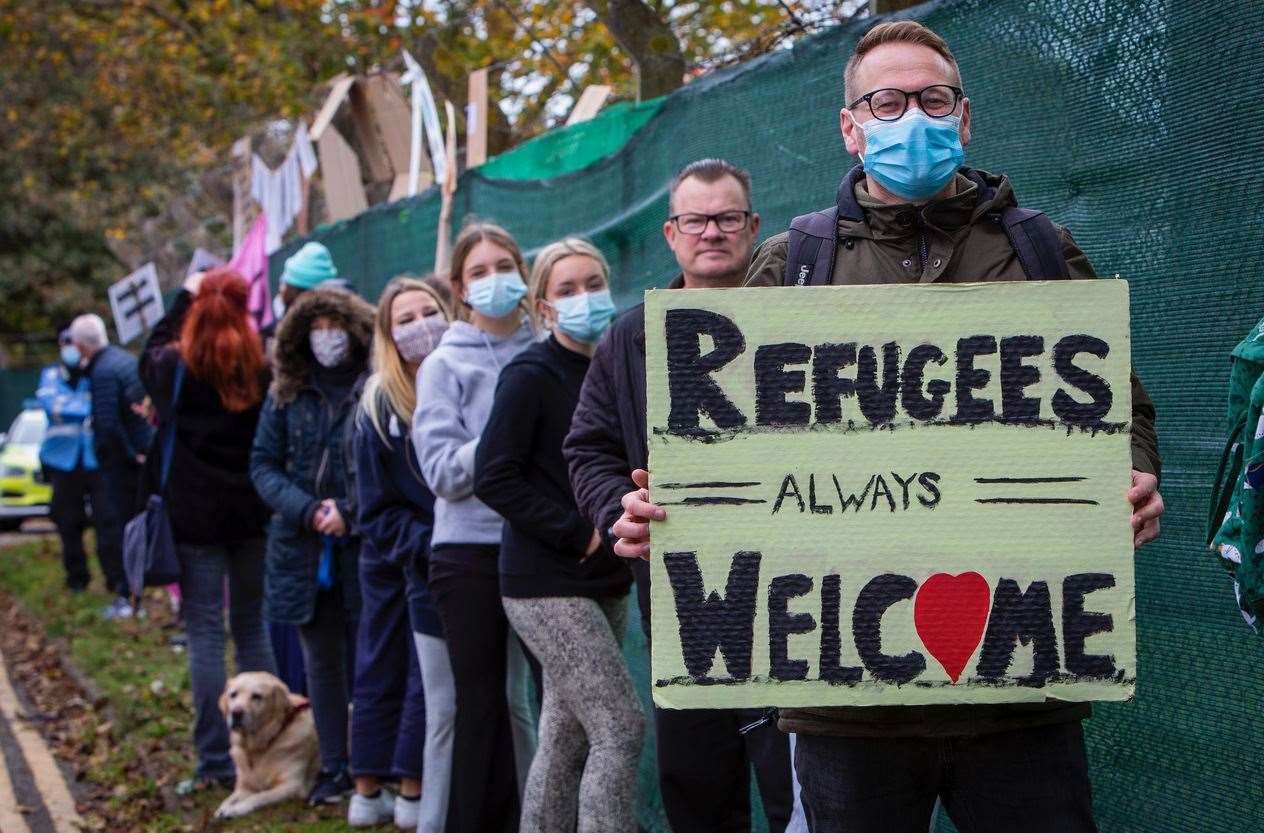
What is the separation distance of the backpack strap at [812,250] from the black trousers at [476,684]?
2.25m

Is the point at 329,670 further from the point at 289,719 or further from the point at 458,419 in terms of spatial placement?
the point at 458,419

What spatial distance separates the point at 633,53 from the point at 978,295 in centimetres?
352

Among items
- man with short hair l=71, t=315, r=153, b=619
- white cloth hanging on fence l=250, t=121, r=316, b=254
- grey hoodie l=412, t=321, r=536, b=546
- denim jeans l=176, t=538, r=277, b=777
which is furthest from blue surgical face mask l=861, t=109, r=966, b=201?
man with short hair l=71, t=315, r=153, b=619

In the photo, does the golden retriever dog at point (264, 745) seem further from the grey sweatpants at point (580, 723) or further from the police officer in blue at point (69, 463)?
the police officer in blue at point (69, 463)

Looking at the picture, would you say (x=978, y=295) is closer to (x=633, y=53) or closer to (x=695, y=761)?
(x=695, y=761)

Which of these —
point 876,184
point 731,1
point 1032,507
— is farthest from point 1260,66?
point 731,1

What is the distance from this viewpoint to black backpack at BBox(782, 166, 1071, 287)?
8.63ft

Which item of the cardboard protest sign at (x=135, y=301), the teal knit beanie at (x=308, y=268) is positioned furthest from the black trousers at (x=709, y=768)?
the cardboard protest sign at (x=135, y=301)

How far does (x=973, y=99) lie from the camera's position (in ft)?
12.3

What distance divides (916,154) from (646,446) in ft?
4.02

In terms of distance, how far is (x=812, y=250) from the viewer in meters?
2.71

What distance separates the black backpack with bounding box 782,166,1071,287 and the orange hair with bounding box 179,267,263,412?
4.42 m

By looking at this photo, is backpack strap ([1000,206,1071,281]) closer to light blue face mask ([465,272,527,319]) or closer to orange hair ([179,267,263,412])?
light blue face mask ([465,272,527,319])

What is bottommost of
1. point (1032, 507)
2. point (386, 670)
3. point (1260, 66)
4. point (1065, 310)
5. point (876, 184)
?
point (386, 670)
